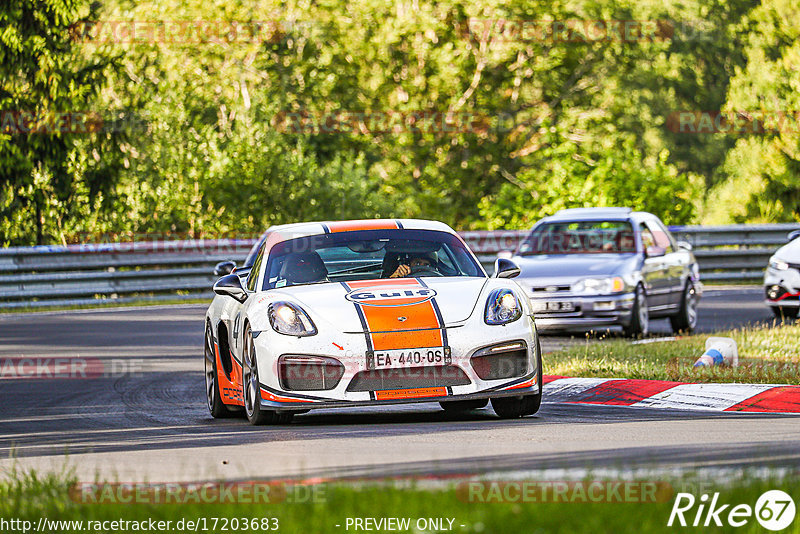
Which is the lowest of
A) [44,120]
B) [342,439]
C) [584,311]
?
[584,311]

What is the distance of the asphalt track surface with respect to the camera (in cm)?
704

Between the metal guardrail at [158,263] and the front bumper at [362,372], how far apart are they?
51.3 ft

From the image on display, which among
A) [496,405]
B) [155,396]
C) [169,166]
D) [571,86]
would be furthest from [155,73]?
[496,405]

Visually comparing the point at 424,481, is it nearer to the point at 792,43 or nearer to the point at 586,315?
the point at 586,315

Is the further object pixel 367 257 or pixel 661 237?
pixel 661 237

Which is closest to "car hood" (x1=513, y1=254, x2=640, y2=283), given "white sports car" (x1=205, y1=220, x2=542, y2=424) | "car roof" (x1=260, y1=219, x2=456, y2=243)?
"car roof" (x1=260, y1=219, x2=456, y2=243)

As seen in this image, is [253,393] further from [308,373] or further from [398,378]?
[398,378]

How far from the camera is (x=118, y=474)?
7125mm

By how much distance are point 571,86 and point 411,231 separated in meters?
33.8

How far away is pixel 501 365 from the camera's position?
9.25 meters

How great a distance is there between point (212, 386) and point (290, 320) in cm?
172

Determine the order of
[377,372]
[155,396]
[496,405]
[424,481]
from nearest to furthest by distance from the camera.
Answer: [424,481], [377,372], [496,405], [155,396]
